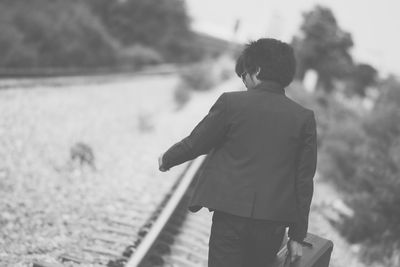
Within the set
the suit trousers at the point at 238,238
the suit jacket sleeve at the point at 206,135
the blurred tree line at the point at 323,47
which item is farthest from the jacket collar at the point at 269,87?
the blurred tree line at the point at 323,47

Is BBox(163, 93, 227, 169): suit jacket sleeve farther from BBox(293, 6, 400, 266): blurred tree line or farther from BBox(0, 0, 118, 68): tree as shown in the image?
BBox(0, 0, 118, 68): tree

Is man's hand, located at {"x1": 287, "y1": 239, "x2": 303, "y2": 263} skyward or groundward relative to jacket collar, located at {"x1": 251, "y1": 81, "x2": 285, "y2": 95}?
groundward

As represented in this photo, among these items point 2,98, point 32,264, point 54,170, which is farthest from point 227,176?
point 2,98

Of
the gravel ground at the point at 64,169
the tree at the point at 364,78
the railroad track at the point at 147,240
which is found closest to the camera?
the railroad track at the point at 147,240

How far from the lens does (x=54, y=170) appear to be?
258 inches

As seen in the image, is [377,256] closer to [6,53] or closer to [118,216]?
[118,216]

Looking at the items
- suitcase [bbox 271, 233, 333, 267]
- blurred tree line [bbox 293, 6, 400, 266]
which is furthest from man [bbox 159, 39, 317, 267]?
blurred tree line [bbox 293, 6, 400, 266]

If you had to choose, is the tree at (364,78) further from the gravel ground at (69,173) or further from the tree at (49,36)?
the gravel ground at (69,173)

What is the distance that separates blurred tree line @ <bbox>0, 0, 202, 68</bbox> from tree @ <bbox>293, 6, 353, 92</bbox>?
11949mm

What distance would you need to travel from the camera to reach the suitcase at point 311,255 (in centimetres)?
261

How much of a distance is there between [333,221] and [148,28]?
40279 mm

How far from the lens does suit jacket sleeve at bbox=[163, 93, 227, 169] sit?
91.7 inches

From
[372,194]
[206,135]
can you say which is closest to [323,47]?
[372,194]

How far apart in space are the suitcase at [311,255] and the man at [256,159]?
0.23 metres
